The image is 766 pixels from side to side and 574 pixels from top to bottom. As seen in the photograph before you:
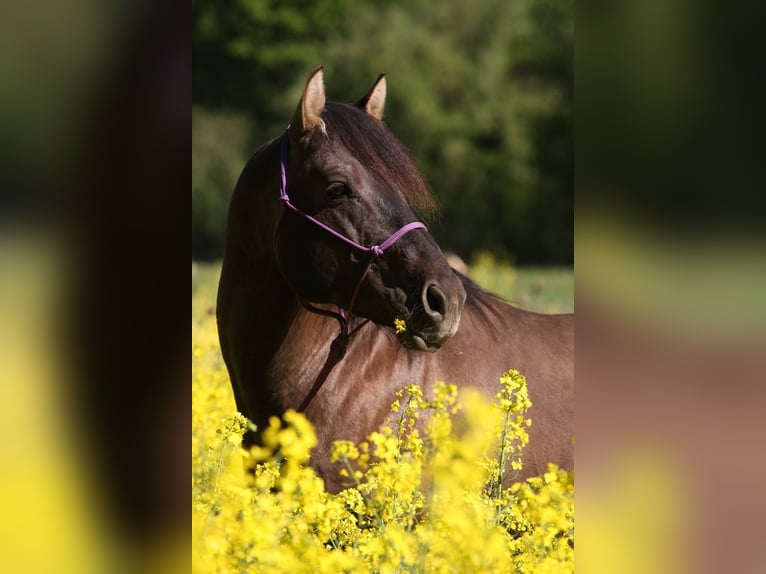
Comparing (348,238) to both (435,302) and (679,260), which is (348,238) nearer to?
(435,302)

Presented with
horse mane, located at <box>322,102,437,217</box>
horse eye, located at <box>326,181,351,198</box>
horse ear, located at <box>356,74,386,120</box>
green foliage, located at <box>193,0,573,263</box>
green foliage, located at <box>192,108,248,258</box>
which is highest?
green foliage, located at <box>193,0,573,263</box>

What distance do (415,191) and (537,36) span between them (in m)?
29.0

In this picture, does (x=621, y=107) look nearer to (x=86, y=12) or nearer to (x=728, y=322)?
(x=728, y=322)

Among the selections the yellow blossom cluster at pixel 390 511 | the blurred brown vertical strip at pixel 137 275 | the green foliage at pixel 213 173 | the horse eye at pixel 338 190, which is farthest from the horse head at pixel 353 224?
the green foliage at pixel 213 173

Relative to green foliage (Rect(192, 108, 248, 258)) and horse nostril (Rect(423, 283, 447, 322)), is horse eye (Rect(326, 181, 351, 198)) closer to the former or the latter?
horse nostril (Rect(423, 283, 447, 322))

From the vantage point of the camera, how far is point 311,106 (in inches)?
150

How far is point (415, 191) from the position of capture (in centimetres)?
393

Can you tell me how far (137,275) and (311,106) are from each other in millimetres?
2276

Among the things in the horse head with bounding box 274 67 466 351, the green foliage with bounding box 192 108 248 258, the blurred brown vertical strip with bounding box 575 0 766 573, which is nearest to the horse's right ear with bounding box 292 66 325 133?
the horse head with bounding box 274 67 466 351

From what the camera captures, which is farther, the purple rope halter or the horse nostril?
the purple rope halter

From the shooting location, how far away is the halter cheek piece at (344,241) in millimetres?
3746

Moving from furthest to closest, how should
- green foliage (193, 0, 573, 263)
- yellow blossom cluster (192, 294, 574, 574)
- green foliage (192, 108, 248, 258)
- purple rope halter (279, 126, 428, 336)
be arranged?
green foliage (193, 0, 573, 263) < green foliage (192, 108, 248, 258) < purple rope halter (279, 126, 428, 336) < yellow blossom cluster (192, 294, 574, 574)

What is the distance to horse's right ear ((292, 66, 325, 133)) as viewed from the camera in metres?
3.77

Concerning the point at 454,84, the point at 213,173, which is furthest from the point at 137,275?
the point at 454,84
